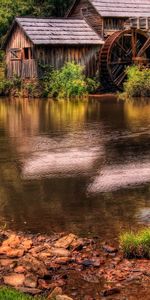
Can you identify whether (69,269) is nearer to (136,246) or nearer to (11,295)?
(136,246)

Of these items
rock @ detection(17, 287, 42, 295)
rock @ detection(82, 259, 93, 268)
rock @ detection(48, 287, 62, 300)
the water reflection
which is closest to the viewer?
rock @ detection(48, 287, 62, 300)

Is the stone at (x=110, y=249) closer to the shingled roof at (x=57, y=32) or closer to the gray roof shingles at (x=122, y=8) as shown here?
the shingled roof at (x=57, y=32)

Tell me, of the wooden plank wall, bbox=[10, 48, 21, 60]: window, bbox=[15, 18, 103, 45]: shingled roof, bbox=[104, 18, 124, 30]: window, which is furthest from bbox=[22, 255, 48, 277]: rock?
bbox=[104, 18, 124, 30]: window

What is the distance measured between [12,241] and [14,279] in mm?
1202

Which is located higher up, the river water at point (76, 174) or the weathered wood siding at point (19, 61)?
the weathered wood siding at point (19, 61)

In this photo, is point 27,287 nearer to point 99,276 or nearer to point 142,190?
point 99,276

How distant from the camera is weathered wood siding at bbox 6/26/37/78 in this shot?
3416 cm

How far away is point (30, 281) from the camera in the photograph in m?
5.87

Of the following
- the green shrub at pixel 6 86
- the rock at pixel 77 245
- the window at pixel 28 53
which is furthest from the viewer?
the green shrub at pixel 6 86

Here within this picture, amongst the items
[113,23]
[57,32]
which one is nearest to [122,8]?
[113,23]

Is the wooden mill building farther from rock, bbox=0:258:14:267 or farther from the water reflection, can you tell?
rock, bbox=0:258:14:267

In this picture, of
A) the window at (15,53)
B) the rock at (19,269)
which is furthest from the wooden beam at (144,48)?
the rock at (19,269)

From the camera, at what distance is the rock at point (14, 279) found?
5.80 m

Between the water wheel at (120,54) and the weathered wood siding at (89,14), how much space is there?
167cm
